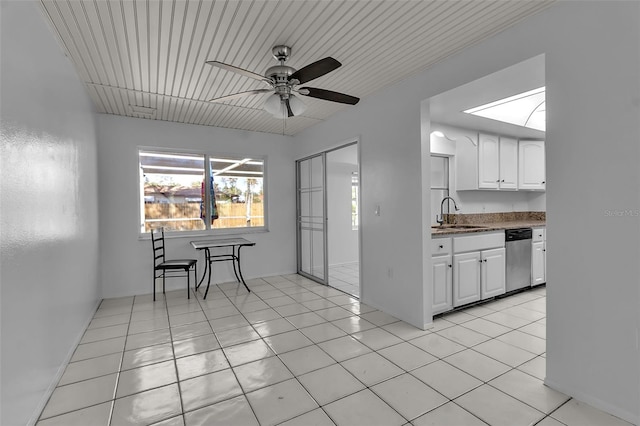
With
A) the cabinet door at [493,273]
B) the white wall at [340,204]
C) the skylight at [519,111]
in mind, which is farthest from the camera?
the white wall at [340,204]

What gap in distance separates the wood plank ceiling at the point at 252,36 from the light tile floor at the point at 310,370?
2.49m

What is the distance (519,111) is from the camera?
406cm

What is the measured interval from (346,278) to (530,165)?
342 centimetres

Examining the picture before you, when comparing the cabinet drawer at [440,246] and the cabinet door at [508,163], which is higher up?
the cabinet door at [508,163]

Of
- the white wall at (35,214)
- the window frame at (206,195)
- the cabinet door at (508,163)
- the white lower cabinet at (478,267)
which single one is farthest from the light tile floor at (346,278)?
the white wall at (35,214)

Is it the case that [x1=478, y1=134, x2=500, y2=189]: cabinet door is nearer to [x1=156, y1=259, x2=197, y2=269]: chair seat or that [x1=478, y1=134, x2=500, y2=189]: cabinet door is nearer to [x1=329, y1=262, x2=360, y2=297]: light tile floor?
[x1=329, y1=262, x2=360, y2=297]: light tile floor

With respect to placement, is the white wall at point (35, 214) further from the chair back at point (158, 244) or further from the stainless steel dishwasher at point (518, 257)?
the stainless steel dishwasher at point (518, 257)

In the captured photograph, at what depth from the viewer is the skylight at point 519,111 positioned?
381 cm

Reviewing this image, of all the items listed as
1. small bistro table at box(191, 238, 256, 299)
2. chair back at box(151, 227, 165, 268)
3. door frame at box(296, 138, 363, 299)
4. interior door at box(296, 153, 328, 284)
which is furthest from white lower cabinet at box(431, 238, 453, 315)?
chair back at box(151, 227, 165, 268)

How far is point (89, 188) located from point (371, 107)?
3.35 meters

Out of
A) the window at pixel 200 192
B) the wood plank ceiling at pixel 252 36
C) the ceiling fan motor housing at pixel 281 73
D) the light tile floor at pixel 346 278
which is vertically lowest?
the light tile floor at pixel 346 278

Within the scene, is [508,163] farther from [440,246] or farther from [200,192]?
[200,192]

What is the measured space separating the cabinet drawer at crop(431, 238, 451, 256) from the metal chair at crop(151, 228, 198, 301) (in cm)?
304

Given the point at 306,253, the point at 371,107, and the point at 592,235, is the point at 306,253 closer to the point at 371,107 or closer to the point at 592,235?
the point at 371,107
